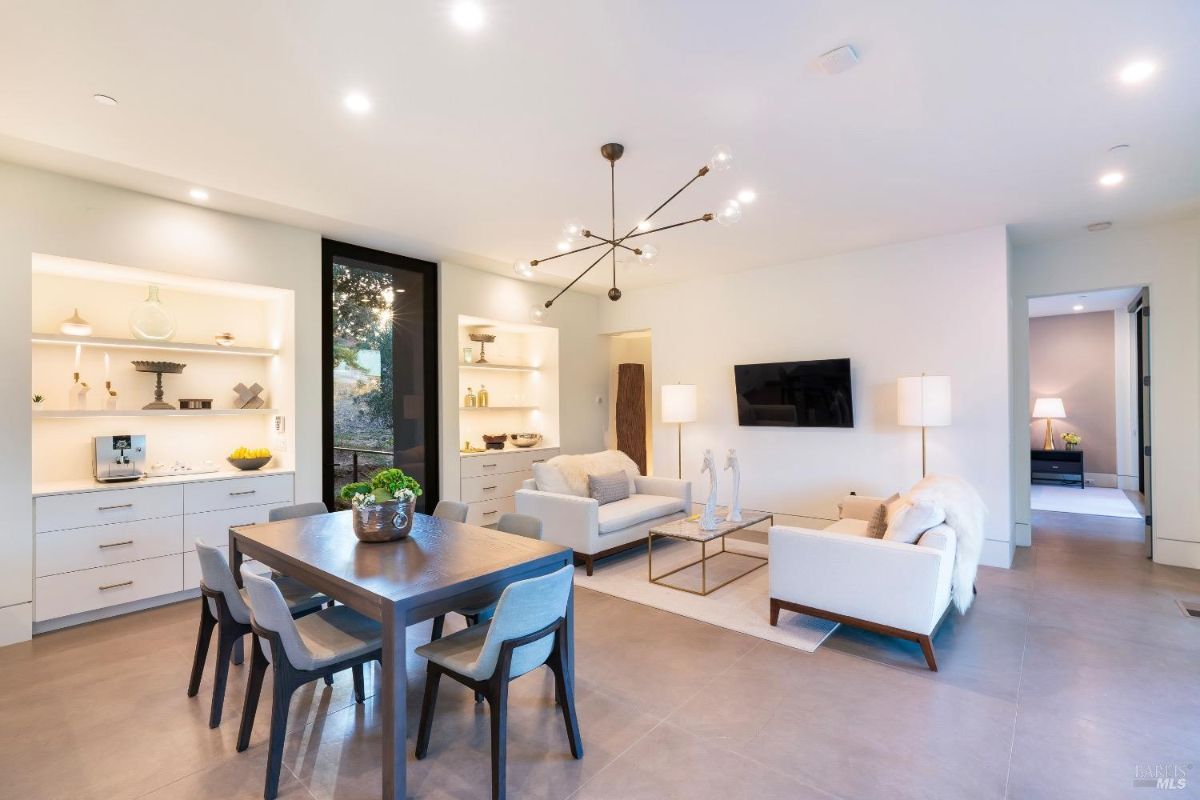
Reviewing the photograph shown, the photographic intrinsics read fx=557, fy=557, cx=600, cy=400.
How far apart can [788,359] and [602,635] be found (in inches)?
146

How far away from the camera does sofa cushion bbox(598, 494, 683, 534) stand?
471cm

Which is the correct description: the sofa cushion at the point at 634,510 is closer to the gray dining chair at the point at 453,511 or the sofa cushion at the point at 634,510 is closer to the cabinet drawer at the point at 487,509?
the cabinet drawer at the point at 487,509

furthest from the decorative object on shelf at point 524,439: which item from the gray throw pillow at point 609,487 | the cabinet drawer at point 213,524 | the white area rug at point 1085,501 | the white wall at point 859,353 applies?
the white area rug at point 1085,501

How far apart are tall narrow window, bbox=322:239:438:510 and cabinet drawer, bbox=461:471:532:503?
33cm

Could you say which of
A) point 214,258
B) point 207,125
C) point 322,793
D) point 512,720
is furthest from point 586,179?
point 322,793

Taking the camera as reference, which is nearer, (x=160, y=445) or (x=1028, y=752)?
(x=1028, y=752)

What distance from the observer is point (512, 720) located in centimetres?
249

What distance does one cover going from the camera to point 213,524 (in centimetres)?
404

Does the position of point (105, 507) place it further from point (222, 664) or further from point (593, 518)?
point (593, 518)

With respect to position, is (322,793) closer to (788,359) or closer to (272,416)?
(272,416)

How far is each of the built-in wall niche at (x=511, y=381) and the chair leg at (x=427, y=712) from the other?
4.26 metres

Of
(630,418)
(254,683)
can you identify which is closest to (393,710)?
(254,683)

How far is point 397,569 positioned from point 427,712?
1.99ft

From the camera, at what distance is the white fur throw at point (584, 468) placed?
5.10 metres
